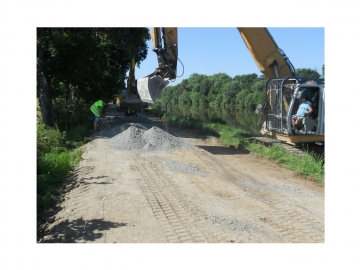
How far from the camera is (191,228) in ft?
15.5

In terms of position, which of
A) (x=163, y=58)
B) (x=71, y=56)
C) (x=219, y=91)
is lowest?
(x=163, y=58)

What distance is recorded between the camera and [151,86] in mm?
9609

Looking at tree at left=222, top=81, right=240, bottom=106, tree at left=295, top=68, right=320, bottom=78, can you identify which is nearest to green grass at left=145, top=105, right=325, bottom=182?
tree at left=295, top=68, right=320, bottom=78

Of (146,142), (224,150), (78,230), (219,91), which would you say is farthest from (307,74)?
(219,91)

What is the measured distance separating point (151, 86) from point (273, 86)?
11.7 feet

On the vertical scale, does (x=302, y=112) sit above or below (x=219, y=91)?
below

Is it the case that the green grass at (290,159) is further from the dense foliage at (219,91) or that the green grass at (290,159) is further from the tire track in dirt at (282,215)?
the dense foliage at (219,91)

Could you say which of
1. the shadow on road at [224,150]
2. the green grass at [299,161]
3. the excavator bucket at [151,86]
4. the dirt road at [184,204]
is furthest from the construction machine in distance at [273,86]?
the dirt road at [184,204]

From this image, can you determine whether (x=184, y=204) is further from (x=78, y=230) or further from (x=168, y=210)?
(x=78, y=230)

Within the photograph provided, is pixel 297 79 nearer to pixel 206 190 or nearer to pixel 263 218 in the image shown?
pixel 206 190

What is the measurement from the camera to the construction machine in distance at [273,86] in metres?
9.39

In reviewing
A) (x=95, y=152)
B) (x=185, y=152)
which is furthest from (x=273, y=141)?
(x=95, y=152)

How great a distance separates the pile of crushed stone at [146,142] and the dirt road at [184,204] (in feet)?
3.84

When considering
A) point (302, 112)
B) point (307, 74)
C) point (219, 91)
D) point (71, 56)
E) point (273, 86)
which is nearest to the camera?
point (302, 112)
